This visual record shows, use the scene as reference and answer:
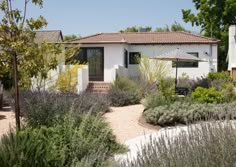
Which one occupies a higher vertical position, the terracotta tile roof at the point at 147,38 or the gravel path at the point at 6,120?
the terracotta tile roof at the point at 147,38

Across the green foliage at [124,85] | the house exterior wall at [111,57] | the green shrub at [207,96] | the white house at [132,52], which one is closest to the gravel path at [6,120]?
the green shrub at [207,96]

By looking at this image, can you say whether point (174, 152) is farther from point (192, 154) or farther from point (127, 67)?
point (127, 67)

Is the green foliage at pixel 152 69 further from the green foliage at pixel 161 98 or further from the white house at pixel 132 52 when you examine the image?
the green foliage at pixel 161 98

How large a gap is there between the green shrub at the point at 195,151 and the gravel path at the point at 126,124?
638 cm

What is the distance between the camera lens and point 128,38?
1219 inches

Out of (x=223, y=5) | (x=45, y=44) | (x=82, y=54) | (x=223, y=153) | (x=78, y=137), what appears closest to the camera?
(x=223, y=153)

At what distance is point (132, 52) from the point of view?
29812 millimetres

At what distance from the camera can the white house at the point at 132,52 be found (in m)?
27.6

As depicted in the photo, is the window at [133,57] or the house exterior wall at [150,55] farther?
the window at [133,57]

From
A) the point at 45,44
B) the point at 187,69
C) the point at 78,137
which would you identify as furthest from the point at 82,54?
the point at 78,137

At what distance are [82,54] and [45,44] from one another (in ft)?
63.7

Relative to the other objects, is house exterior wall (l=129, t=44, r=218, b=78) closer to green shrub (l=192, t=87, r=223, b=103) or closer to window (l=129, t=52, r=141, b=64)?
window (l=129, t=52, r=141, b=64)

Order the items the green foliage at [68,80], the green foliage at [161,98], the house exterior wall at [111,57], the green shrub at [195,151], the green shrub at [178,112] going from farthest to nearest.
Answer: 1. the house exterior wall at [111,57]
2. the green foliage at [68,80]
3. the green foliage at [161,98]
4. the green shrub at [178,112]
5. the green shrub at [195,151]

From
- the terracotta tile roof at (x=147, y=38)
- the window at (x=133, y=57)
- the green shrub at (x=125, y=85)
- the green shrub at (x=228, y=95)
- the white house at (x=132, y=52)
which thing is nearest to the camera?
the green shrub at (x=228, y=95)
